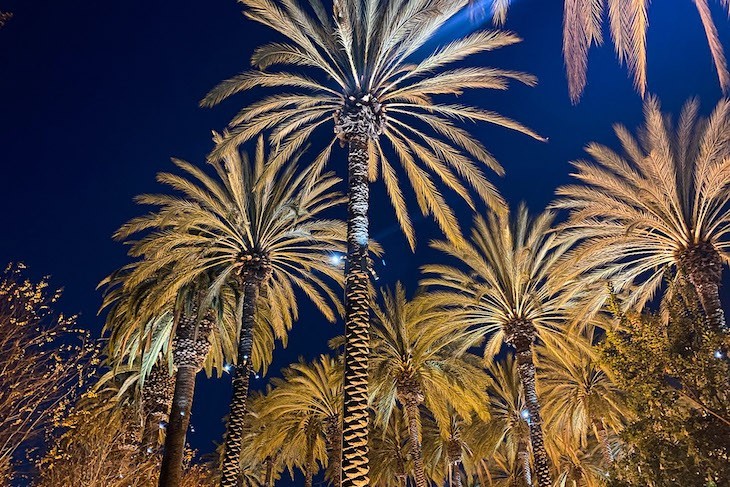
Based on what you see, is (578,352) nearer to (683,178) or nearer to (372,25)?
(683,178)

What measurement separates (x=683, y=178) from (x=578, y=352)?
9029mm

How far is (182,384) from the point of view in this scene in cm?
1880

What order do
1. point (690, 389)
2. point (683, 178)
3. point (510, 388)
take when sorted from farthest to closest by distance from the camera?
point (510, 388) < point (683, 178) < point (690, 389)

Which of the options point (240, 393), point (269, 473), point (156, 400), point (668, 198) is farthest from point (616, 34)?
point (269, 473)

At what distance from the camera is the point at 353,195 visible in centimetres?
1463

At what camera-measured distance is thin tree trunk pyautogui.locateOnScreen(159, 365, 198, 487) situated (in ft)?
56.5

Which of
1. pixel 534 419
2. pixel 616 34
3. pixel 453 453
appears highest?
pixel 616 34

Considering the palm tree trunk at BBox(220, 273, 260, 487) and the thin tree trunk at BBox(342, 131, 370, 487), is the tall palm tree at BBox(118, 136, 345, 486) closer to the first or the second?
the palm tree trunk at BBox(220, 273, 260, 487)

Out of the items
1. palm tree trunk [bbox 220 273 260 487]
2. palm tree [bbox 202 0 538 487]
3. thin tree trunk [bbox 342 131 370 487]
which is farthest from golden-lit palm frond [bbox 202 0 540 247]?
palm tree trunk [bbox 220 273 260 487]

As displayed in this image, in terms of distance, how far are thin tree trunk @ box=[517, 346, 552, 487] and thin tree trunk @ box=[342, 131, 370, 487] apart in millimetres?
10436

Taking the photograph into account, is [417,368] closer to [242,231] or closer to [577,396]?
[577,396]

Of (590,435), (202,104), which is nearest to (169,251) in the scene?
(202,104)

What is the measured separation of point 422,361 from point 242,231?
9.75 metres

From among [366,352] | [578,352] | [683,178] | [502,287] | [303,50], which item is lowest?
[366,352]
